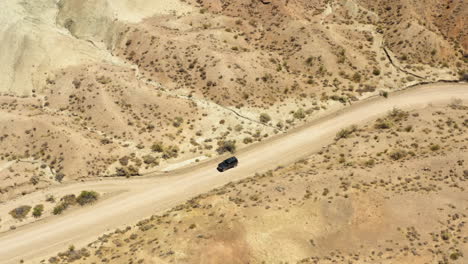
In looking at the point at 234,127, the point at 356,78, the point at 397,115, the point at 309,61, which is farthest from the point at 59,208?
the point at 356,78

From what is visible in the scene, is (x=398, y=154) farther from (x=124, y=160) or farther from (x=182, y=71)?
(x=182, y=71)

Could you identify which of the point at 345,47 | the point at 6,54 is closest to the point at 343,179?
the point at 345,47

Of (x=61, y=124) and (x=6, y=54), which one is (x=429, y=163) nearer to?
(x=61, y=124)

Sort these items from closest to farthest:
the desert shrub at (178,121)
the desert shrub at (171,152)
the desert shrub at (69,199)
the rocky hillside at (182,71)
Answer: the desert shrub at (69,199) < the desert shrub at (171,152) < the rocky hillside at (182,71) < the desert shrub at (178,121)

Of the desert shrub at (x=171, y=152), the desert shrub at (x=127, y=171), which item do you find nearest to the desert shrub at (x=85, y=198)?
the desert shrub at (x=127, y=171)

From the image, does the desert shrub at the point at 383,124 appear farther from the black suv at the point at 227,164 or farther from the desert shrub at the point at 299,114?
the black suv at the point at 227,164

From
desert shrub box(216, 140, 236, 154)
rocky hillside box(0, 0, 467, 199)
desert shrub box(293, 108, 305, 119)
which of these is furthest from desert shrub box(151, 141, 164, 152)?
desert shrub box(293, 108, 305, 119)

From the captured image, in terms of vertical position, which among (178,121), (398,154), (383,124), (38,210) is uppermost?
(178,121)
